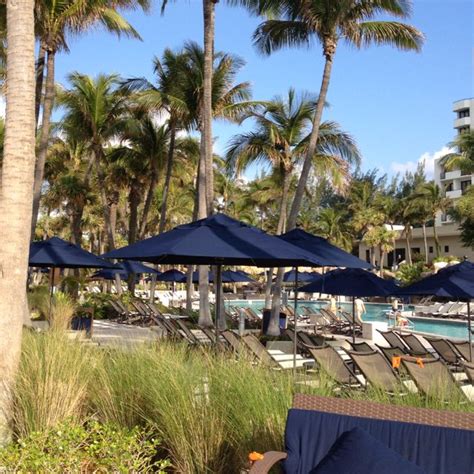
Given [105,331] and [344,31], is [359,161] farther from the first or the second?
[105,331]

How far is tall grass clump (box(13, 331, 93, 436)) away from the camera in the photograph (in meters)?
4.68

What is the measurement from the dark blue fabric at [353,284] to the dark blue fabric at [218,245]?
13.6 ft

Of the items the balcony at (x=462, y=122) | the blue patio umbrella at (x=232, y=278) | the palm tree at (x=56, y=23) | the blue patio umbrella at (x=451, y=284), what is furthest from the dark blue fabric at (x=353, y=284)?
the balcony at (x=462, y=122)

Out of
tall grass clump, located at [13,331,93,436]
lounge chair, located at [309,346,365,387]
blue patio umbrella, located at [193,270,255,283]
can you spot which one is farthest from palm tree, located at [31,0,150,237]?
tall grass clump, located at [13,331,93,436]

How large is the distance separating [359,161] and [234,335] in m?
10.8

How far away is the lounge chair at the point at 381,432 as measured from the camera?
3.28 m

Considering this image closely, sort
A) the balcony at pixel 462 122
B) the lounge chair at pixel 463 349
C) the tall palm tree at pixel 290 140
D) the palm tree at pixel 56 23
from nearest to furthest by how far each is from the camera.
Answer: the lounge chair at pixel 463 349 → the palm tree at pixel 56 23 → the tall palm tree at pixel 290 140 → the balcony at pixel 462 122

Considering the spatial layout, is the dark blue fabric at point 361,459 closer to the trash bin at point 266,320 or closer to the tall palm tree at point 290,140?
the trash bin at point 266,320

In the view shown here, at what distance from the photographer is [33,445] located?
387 centimetres

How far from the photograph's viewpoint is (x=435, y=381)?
5.14 meters

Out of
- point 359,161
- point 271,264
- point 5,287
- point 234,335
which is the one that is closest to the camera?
point 5,287

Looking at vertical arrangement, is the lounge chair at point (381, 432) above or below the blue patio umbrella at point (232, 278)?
below

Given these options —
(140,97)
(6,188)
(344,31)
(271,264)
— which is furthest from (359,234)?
(6,188)

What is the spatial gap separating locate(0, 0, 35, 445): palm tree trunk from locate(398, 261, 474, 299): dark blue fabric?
7.08 m
